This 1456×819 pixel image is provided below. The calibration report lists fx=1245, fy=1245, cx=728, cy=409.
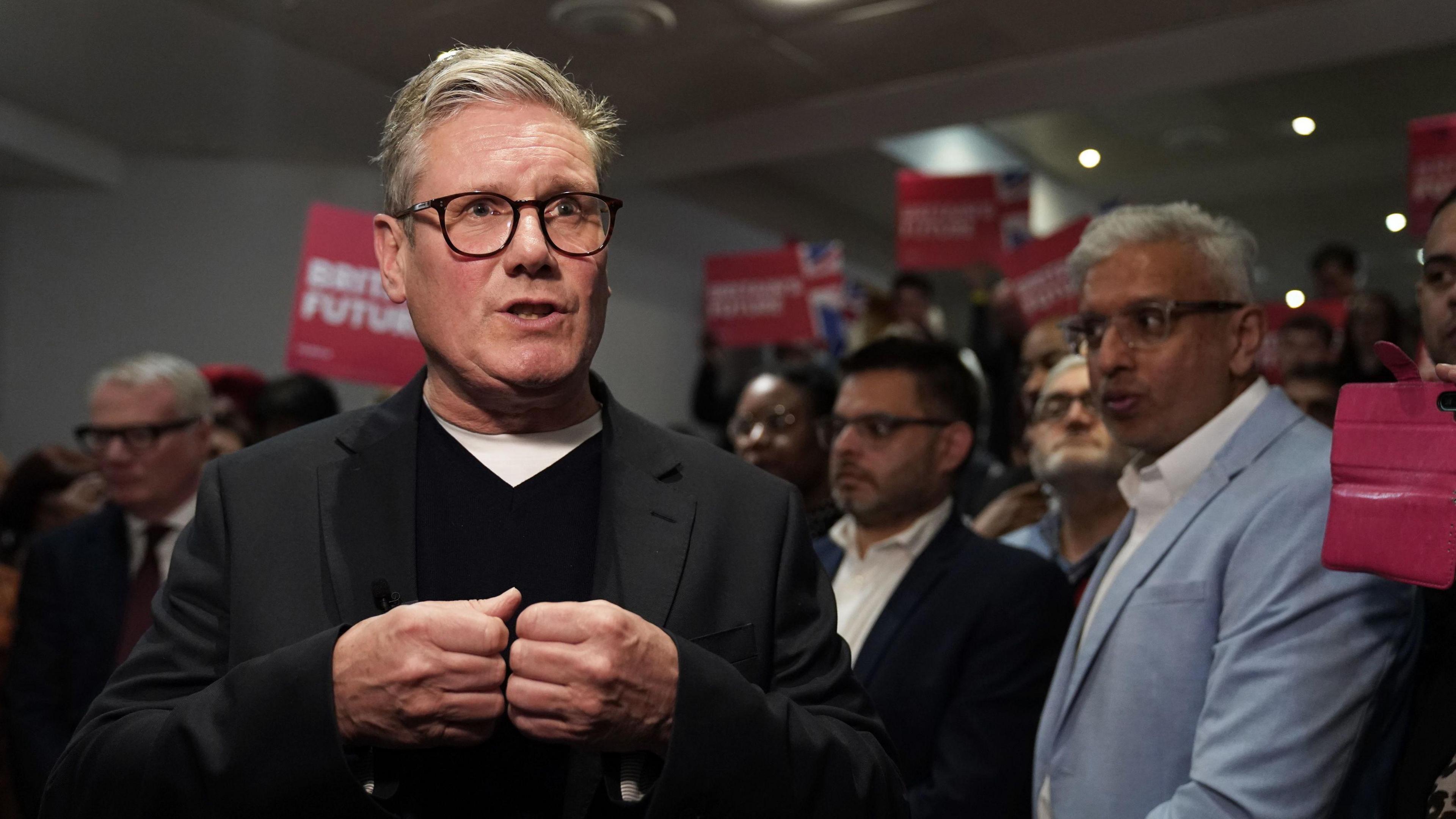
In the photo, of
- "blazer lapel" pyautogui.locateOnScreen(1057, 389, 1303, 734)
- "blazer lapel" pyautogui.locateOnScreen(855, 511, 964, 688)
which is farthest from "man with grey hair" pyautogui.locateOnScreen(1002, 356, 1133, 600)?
"blazer lapel" pyautogui.locateOnScreen(1057, 389, 1303, 734)

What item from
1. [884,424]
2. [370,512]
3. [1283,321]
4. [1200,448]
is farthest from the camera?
[1283,321]

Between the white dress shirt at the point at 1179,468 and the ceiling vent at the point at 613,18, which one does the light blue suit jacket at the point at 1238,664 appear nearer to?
the white dress shirt at the point at 1179,468

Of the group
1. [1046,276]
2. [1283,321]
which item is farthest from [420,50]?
[1283,321]

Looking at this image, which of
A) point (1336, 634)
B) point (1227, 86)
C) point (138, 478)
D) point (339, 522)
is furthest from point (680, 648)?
point (1227, 86)

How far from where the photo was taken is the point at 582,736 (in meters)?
1.15

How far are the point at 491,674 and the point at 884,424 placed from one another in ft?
6.18

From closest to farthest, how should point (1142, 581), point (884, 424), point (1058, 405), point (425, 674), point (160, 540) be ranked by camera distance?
point (425, 674) < point (1142, 581) < point (884, 424) < point (1058, 405) < point (160, 540)

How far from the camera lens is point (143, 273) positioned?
23.6ft

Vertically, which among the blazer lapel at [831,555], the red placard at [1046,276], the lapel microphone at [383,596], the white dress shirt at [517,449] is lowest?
the blazer lapel at [831,555]

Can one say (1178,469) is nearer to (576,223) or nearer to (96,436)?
(576,223)

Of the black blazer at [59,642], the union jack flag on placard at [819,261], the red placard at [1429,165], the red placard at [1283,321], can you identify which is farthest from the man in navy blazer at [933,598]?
the union jack flag on placard at [819,261]

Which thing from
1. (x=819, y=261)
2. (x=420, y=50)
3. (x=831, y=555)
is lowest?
(x=831, y=555)

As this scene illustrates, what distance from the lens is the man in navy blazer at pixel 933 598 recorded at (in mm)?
2328

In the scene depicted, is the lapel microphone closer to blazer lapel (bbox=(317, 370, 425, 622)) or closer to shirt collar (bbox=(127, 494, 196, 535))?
blazer lapel (bbox=(317, 370, 425, 622))
